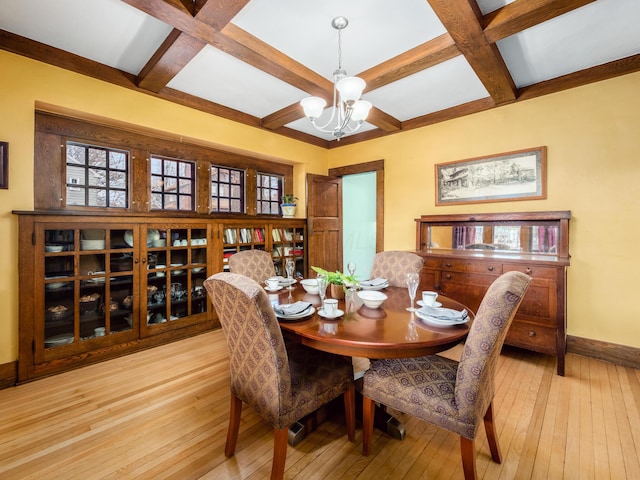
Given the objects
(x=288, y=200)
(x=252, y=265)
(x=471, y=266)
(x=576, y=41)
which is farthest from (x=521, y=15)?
(x=288, y=200)

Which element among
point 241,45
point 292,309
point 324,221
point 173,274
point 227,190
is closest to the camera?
point 292,309

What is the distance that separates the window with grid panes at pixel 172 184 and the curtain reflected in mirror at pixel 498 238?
2.95m

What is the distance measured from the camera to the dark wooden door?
418 cm

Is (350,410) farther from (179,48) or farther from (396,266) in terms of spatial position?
(179,48)

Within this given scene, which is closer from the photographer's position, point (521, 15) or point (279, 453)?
point (279, 453)

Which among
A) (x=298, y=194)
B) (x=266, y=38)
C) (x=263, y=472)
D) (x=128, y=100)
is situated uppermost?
(x=266, y=38)

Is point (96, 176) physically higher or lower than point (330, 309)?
higher

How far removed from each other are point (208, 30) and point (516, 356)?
3.64m

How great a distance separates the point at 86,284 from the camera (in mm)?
2473

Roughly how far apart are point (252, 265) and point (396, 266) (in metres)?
1.32

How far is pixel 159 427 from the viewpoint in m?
1.73

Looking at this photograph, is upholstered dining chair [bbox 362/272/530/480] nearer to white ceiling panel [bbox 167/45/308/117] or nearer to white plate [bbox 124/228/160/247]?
white plate [bbox 124/228/160/247]

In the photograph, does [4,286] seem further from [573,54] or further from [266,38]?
[573,54]

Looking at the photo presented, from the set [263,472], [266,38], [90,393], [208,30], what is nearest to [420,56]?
[266,38]
